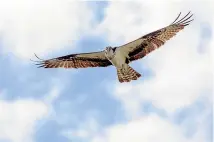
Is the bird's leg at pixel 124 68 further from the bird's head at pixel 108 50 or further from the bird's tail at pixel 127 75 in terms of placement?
the bird's head at pixel 108 50

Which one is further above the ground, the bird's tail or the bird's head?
the bird's head

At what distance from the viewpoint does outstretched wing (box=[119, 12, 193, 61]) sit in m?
36.8

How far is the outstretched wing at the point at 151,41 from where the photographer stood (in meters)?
36.8

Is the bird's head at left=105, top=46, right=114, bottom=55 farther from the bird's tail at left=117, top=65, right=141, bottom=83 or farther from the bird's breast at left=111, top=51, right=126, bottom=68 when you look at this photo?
the bird's tail at left=117, top=65, right=141, bottom=83

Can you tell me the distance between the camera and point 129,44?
37312mm

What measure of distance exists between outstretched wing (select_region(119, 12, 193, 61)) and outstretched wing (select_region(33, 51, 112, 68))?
96 cm

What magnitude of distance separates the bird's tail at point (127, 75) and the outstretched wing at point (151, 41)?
0.74m

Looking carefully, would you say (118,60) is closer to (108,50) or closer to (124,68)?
(124,68)

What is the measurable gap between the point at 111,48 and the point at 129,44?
68 centimetres

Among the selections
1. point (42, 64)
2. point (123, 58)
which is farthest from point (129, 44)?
point (42, 64)

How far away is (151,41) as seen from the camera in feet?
122

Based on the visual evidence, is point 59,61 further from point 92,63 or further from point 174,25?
point 174,25

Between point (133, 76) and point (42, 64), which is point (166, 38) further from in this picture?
point (42, 64)

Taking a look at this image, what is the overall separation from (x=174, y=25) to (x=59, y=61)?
4.47 metres
